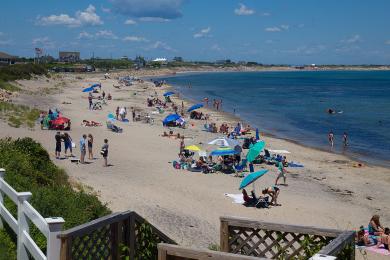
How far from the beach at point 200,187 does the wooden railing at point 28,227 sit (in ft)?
12.4

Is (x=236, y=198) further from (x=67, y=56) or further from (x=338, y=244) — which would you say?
(x=67, y=56)

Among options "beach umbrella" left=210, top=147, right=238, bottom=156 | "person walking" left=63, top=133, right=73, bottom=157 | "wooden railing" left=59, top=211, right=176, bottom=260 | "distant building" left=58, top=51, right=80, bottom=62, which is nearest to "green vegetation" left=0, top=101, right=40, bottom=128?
"person walking" left=63, top=133, right=73, bottom=157

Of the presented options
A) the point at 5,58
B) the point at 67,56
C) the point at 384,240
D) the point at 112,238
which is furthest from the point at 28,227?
the point at 67,56

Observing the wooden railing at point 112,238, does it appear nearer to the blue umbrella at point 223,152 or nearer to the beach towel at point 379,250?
the beach towel at point 379,250

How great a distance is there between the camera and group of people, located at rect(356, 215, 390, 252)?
13.2 meters

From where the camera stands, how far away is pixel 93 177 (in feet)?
59.8

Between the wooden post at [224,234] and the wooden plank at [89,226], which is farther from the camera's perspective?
the wooden post at [224,234]

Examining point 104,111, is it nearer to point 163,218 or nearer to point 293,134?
point 293,134

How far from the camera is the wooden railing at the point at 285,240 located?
4301 millimetres

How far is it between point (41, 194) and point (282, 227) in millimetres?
4738

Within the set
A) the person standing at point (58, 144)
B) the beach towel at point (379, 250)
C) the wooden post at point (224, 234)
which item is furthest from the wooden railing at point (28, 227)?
the person standing at point (58, 144)

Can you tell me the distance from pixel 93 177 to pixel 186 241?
7184 millimetres

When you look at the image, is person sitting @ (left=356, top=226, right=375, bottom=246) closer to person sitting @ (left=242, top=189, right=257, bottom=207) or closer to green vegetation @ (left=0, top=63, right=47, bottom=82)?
person sitting @ (left=242, top=189, right=257, bottom=207)

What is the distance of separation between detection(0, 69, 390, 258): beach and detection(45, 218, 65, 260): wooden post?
16.5ft
